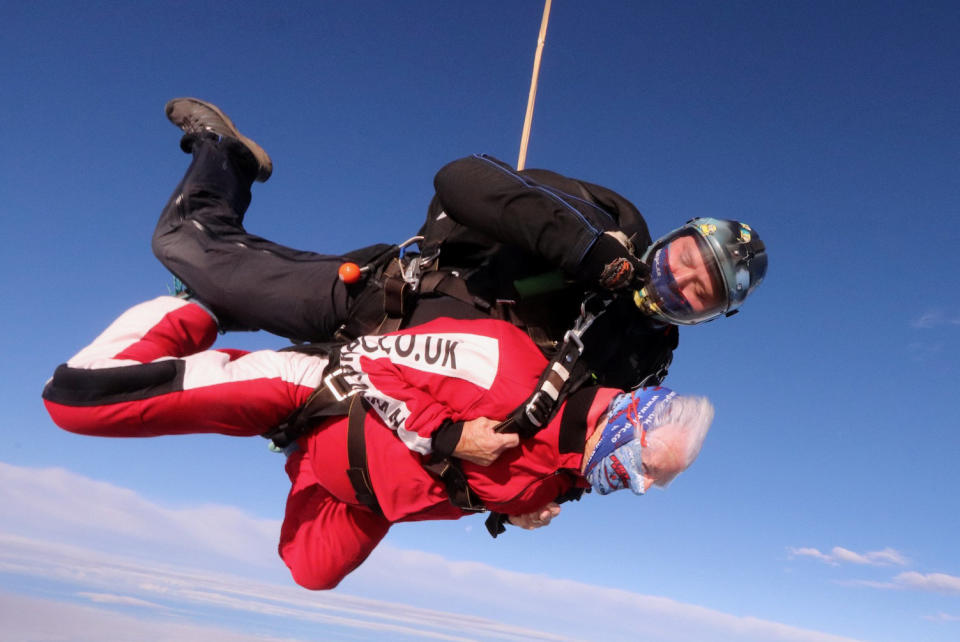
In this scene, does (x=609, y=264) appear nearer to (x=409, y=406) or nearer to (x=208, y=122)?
(x=409, y=406)

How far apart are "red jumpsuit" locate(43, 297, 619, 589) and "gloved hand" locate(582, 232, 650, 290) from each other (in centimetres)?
42

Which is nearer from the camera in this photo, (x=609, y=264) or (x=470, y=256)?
(x=609, y=264)

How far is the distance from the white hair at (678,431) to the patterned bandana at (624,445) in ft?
0.10

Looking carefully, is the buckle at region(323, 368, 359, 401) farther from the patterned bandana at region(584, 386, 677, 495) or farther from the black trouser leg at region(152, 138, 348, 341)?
the patterned bandana at region(584, 386, 677, 495)

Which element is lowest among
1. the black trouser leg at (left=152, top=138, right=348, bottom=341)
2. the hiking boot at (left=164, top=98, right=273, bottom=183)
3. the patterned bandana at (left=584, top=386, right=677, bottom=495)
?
the patterned bandana at (left=584, top=386, right=677, bottom=495)

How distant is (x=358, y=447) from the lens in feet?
9.50

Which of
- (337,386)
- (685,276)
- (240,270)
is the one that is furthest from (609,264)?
(240,270)

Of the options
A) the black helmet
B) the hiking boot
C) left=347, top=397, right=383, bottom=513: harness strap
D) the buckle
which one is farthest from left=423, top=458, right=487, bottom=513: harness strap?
the hiking boot

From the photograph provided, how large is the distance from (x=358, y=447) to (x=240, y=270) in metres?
0.92

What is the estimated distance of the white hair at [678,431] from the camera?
2605 millimetres

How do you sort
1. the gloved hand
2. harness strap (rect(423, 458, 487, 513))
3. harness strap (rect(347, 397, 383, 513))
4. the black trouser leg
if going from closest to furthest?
1. the gloved hand
2. harness strap (rect(423, 458, 487, 513))
3. harness strap (rect(347, 397, 383, 513))
4. the black trouser leg

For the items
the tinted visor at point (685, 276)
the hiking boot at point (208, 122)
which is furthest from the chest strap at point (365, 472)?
the hiking boot at point (208, 122)

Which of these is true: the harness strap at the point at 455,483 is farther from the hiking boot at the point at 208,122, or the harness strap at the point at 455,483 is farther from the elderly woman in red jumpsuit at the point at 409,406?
the hiking boot at the point at 208,122

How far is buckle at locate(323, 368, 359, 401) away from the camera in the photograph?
9.56 feet
